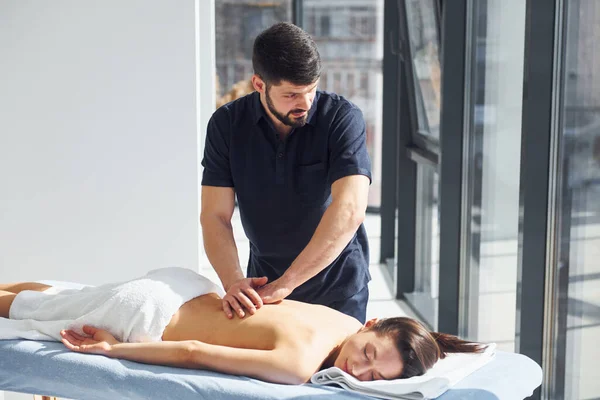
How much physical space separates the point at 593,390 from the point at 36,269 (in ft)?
7.03

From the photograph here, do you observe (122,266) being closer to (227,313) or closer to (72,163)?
(72,163)

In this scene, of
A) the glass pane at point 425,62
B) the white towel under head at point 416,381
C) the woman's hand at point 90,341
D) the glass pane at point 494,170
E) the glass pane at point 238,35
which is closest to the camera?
the white towel under head at point 416,381

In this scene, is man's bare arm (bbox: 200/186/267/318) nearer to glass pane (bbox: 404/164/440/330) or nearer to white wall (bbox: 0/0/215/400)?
white wall (bbox: 0/0/215/400)

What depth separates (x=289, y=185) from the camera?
84.0 inches

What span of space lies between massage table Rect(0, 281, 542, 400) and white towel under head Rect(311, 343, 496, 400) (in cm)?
2

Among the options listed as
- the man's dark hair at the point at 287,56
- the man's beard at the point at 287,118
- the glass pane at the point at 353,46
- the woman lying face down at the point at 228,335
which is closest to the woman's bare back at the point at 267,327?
the woman lying face down at the point at 228,335

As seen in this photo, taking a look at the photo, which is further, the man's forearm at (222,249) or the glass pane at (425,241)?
the glass pane at (425,241)

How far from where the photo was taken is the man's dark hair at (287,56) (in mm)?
1879

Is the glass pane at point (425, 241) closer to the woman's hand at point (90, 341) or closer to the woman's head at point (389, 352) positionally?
the woman's head at point (389, 352)

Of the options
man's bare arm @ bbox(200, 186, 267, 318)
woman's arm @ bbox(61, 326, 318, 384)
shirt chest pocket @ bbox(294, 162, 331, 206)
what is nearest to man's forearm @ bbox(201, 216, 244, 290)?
man's bare arm @ bbox(200, 186, 267, 318)

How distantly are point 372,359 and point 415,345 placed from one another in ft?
0.33

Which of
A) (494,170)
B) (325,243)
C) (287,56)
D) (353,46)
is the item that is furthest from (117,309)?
(353,46)

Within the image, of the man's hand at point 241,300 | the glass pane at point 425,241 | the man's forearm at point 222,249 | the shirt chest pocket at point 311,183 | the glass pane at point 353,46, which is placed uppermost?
the glass pane at point 353,46

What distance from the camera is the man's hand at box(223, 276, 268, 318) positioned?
6.19 feet
